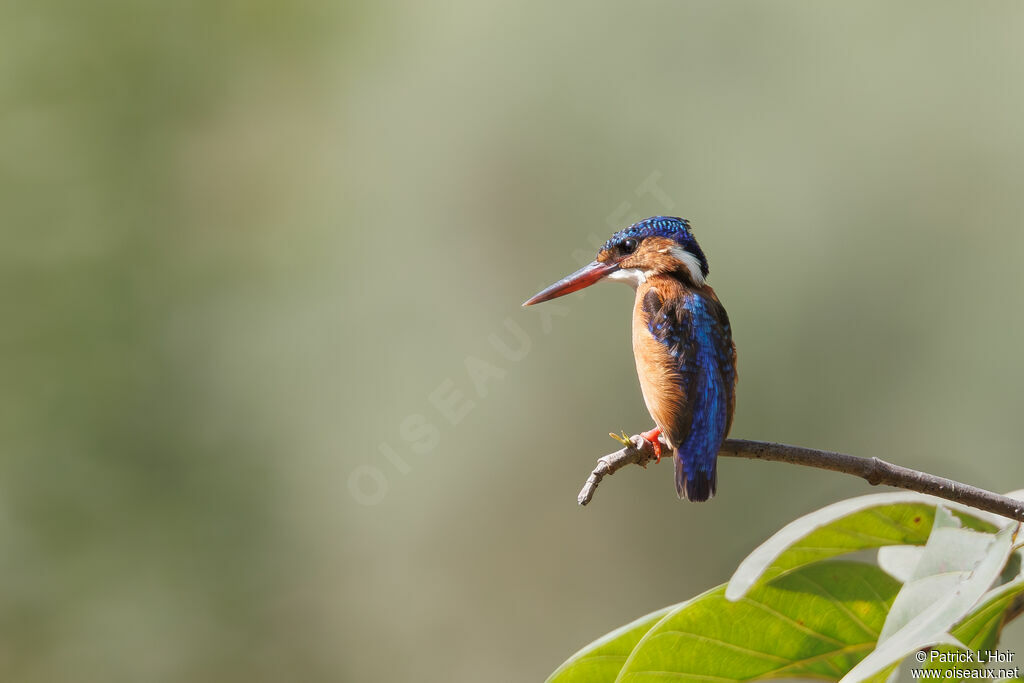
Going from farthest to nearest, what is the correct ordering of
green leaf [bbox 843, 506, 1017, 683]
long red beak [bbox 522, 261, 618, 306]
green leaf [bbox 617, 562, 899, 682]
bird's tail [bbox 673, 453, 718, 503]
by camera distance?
1. long red beak [bbox 522, 261, 618, 306]
2. bird's tail [bbox 673, 453, 718, 503]
3. green leaf [bbox 617, 562, 899, 682]
4. green leaf [bbox 843, 506, 1017, 683]

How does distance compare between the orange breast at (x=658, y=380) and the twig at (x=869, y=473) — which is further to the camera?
the orange breast at (x=658, y=380)

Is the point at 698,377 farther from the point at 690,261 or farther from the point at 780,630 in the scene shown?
the point at 780,630

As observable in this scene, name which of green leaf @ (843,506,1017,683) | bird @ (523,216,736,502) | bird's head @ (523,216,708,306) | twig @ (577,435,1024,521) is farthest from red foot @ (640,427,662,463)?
green leaf @ (843,506,1017,683)

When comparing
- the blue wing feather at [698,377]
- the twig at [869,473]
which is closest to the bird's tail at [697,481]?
the blue wing feather at [698,377]

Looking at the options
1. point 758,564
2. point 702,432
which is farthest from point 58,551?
point 758,564

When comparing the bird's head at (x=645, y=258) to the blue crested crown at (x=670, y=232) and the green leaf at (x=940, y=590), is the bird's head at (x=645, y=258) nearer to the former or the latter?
the blue crested crown at (x=670, y=232)

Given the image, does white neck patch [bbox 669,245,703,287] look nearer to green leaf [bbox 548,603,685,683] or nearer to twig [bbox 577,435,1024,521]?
twig [bbox 577,435,1024,521]

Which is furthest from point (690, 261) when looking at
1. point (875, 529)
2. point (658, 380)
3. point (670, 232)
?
point (875, 529)
